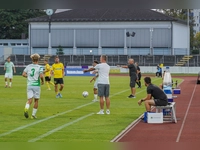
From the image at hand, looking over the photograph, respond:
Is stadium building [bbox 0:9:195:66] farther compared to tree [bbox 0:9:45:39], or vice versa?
tree [bbox 0:9:45:39]

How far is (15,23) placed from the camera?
109 metres

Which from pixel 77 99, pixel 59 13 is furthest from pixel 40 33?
pixel 77 99

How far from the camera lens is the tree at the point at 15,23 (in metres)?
107

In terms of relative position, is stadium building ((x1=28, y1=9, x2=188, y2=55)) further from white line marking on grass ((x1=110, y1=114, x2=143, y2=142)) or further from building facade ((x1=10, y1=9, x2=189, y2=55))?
white line marking on grass ((x1=110, y1=114, x2=143, y2=142))

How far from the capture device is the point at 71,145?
532 inches

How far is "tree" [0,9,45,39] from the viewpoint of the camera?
10688 cm

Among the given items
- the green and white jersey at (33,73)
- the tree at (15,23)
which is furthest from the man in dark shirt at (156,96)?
the tree at (15,23)

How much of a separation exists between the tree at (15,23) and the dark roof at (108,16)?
36.2 feet

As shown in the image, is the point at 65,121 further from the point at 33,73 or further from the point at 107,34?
the point at 107,34

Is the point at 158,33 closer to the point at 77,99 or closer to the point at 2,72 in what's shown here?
the point at 2,72

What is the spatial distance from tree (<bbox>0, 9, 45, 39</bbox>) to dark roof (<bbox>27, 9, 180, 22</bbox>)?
1105cm

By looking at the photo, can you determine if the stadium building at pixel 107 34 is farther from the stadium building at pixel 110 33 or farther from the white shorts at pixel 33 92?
the white shorts at pixel 33 92

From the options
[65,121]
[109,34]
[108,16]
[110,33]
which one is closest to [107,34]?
[109,34]

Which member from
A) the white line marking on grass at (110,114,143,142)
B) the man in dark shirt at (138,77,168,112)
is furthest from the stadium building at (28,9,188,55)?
the white line marking on grass at (110,114,143,142)
